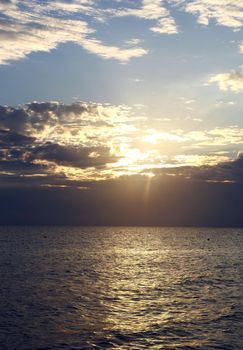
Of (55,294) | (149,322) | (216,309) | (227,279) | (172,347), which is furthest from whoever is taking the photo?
(227,279)

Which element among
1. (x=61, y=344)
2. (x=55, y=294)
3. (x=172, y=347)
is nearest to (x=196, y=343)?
(x=172, y=347)

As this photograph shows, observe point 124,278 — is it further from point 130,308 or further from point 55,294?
point 130,308

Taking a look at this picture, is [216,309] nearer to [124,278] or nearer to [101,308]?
[101,308]

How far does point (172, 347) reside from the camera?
133 feet

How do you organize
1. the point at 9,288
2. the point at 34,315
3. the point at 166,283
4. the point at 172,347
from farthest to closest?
1. the point at 166,283
2. the point at 9,288
3. the point at 34,315
4. the point at 172,347

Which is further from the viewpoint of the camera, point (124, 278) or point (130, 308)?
point (124, 278)

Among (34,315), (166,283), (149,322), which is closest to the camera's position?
(149,322)

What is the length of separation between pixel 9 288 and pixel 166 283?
28.4m

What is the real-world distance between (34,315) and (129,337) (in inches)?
566

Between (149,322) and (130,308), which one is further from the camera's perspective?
(130,308)

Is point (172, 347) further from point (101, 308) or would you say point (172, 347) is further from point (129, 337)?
point (101, 308)

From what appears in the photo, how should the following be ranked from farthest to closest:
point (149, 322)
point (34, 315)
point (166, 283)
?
point (166, 283)
point (34, 315)
point (149, 322)

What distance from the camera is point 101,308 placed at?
57125 mm

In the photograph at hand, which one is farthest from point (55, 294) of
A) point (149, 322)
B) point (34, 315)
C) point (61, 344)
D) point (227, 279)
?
point (227, 279)
